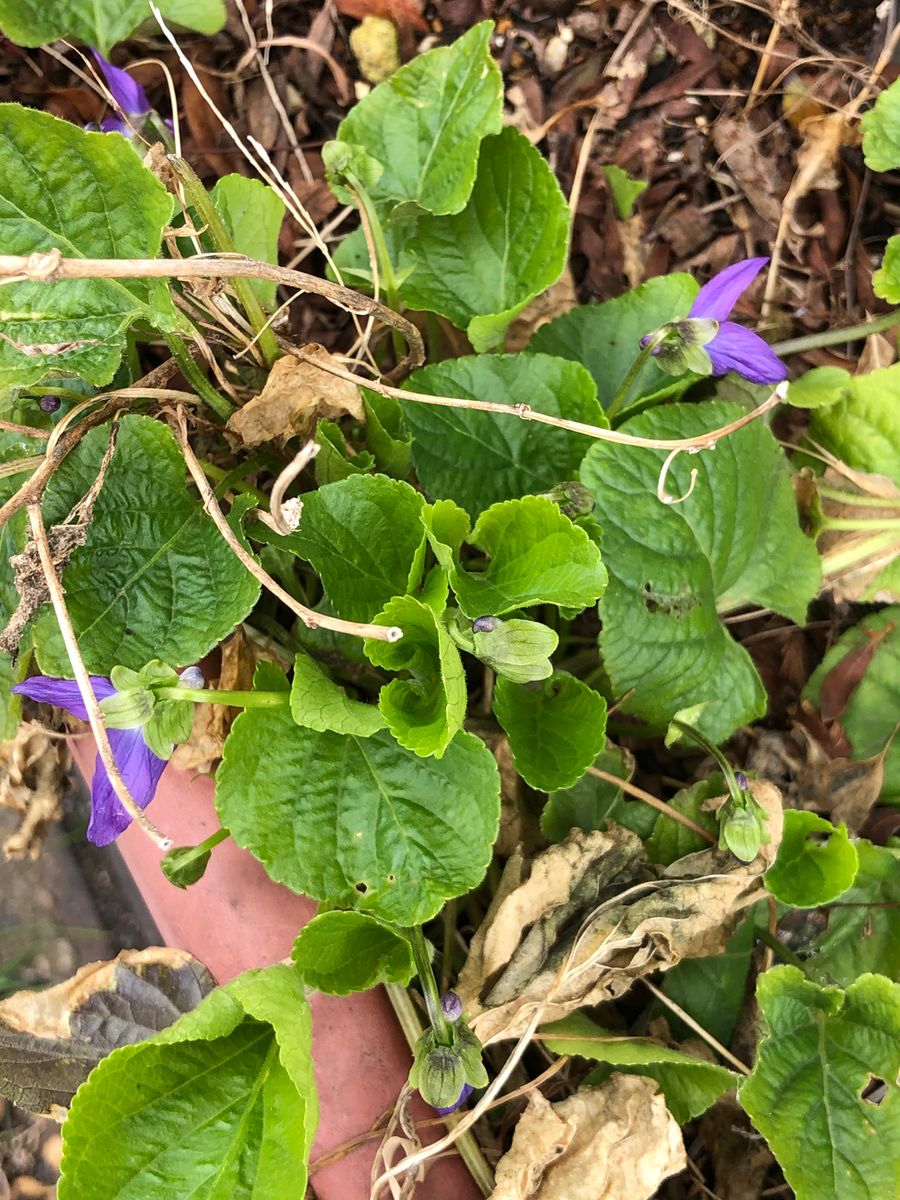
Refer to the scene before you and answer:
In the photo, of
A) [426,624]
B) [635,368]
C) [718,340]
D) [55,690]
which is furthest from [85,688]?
[718,340]

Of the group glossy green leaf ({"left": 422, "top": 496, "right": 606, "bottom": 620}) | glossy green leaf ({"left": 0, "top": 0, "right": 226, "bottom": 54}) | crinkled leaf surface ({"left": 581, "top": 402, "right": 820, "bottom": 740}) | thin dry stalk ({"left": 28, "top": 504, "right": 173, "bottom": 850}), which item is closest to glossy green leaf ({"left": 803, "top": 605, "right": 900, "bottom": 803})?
crinkled leaf surface ({"left": 581, "top": 402, "right": 820, "bottom": 740})

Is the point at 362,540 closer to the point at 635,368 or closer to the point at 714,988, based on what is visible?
the point at 635,368

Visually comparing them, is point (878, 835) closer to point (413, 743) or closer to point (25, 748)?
point (413, 743)

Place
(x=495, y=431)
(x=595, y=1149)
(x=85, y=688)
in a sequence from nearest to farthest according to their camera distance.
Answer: (x=85, y=688) → (x=595, y=1149) → (x=495, y=431)

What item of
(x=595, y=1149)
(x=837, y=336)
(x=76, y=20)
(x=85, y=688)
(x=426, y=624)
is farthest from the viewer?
(x=837, y=336)

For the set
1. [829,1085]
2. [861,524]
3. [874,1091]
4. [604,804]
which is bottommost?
[874,1091]

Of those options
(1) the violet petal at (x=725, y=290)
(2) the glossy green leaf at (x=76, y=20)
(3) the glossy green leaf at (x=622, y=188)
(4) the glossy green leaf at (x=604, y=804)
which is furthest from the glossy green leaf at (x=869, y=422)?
(2) the glossy green leaf at (x=76, y=20)
